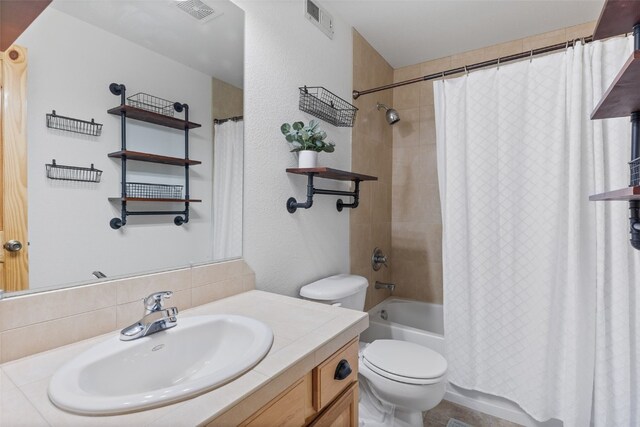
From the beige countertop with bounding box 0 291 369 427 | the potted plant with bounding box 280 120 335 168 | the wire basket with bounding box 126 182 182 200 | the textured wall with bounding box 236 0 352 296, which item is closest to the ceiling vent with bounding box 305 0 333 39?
the textured wall with bounding box 236 0 352 296

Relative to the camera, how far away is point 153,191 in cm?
101

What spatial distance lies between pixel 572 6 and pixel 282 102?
181 centimetres

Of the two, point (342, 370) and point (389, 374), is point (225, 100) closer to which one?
point (342, 370)

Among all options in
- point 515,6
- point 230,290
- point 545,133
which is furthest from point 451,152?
point 230,290

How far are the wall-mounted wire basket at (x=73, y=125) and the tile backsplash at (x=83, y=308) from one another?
0.41 metres

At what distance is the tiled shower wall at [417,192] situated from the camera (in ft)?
8.20

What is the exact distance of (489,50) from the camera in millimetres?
2311

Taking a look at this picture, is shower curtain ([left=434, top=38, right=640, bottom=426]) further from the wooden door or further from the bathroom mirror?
the wooden door

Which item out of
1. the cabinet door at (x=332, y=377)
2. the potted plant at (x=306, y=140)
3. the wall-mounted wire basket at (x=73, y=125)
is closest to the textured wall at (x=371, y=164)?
the potted plant at (x=306, y=140)

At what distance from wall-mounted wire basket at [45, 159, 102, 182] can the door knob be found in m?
0.17

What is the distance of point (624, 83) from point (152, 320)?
1.35 m

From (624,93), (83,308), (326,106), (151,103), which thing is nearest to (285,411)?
(83,308)

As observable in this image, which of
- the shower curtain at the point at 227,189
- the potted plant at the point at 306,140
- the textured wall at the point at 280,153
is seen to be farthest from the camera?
the potted plant at the point at 306,140

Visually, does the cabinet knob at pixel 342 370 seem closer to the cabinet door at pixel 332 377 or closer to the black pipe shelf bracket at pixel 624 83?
the cabinet door at pixel 332 377
